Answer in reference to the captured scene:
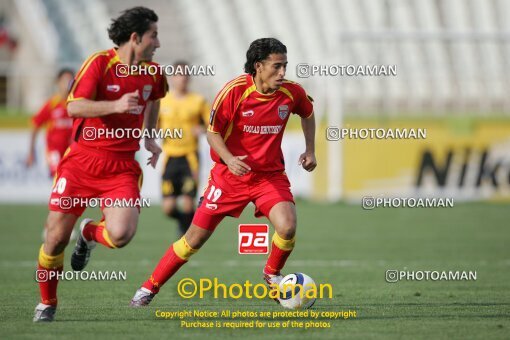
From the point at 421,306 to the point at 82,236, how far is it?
115 inches

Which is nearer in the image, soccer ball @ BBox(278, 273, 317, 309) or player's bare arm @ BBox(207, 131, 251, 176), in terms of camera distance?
player's bare arm @ BBox(207, 131, 251, 176)

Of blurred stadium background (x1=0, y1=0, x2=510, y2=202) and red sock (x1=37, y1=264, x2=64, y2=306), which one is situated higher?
blurred stadium background (x1=0, y1=0, x2=510, y2=202)

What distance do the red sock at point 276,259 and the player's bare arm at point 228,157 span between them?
0.84 metres

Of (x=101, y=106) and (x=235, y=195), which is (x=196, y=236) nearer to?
(x=235, y=195)

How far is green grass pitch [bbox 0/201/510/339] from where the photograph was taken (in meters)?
7.15

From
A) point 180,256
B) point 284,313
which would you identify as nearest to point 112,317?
point 180,256

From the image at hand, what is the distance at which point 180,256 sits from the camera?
26.7 feet

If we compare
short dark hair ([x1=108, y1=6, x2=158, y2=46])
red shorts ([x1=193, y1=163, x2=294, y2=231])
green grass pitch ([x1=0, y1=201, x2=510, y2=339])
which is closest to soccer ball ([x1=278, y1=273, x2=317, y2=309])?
green grass pitch ([x1=0, y1=201, x2=510, y2=339])

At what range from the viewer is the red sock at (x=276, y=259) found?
8312 millimetres

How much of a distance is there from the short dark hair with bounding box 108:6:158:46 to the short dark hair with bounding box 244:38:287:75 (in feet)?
2.87

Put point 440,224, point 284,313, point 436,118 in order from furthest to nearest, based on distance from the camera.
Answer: point 436,118
point 440,224
point 284,313

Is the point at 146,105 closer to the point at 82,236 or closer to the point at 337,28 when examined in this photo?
the point at 82,236

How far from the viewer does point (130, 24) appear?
7691mm

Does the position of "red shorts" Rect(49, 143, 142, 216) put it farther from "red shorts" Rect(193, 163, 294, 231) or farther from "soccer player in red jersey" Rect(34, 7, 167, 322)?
"red shorts" Rect(193, 163, 294, 231)
